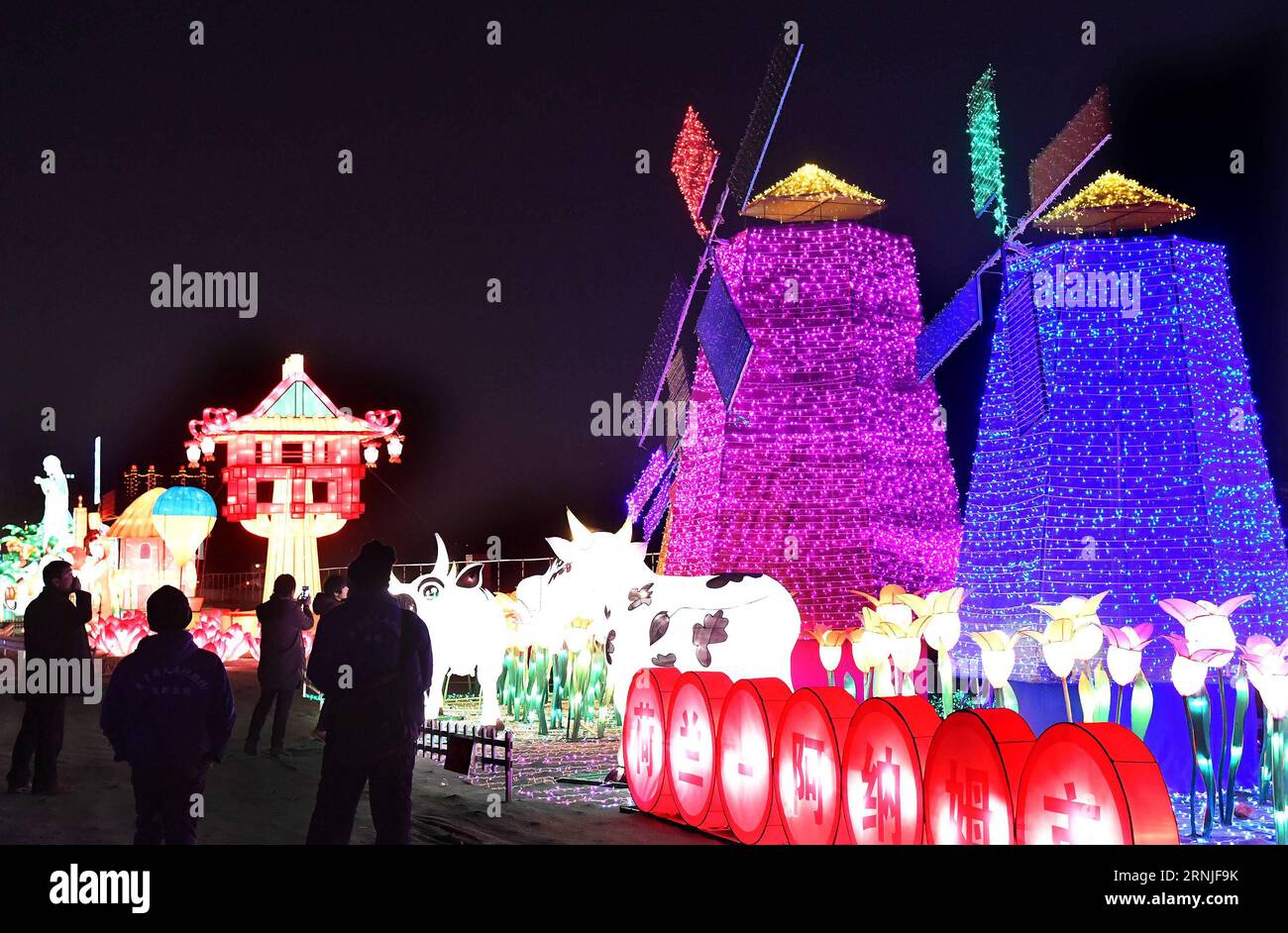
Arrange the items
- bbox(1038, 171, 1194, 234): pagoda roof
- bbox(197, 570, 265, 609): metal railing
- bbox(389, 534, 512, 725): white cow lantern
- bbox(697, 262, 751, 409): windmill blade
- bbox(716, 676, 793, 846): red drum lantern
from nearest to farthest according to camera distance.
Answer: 1. bbox(716, 676, 793, 846): red drum lantern
2. bbox(1038, 171, 1194, 234): pagoda roof
3. bbox(389, 534, 512, 725): white cow lantern
4. bbox(697, 262, 751, 409): windmill blade
5. bbox(197, 570, 265, 609): metal railing

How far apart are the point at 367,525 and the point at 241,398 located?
612 cm

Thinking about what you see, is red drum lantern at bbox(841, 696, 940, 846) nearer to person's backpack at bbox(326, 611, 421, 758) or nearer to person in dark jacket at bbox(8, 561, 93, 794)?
person's backpack at bbox(326, 611, 421, 758)

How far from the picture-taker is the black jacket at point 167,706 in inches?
215

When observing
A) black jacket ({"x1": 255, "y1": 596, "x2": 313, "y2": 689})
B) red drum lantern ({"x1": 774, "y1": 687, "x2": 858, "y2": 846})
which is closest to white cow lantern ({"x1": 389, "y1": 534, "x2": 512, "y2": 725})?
black jacket ({"x1": 255, "y1": 596, "x2": 313, "y2": 689})

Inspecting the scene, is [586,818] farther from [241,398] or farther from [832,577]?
[241,398]

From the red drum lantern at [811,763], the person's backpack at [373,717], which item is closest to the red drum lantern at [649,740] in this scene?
the red drum lantern at [811,763]

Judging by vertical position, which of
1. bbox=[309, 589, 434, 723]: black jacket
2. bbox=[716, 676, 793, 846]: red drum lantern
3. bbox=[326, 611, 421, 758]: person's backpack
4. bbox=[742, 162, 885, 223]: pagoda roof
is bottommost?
bbox=[716, 676, 793, 846]: red drum lantern

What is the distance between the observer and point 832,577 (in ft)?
45.4

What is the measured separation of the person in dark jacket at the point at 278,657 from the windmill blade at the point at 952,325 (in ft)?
24.6

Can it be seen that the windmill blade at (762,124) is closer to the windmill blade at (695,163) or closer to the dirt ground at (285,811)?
the windmill blade at (695,163)

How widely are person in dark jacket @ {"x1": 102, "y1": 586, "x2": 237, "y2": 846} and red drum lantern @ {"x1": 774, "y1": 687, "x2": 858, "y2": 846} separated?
2.98 meters

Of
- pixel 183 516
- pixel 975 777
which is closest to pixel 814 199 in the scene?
pixel 975 777

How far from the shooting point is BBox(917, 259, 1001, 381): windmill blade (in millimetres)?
13102
